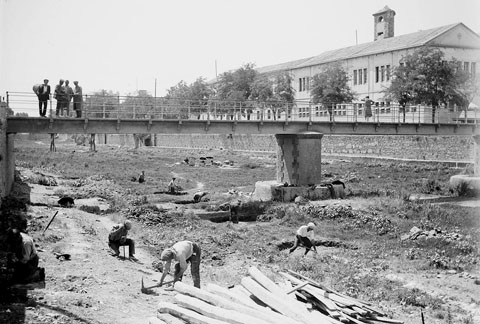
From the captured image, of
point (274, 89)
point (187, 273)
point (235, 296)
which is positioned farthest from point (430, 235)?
point (274, 89)

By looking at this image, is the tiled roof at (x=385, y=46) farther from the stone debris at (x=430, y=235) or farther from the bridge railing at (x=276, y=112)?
the stone debris at (x=430, y=235)

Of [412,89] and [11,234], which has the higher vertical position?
[412,89]

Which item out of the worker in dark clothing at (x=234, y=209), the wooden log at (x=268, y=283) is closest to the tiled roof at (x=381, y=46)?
the worker in dark clothing at (x=234, y=209)

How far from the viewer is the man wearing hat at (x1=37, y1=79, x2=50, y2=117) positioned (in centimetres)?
2473

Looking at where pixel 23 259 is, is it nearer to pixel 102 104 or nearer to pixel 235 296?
pixel 235 296

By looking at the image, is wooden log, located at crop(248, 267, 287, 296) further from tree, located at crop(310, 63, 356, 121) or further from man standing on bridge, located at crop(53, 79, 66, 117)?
tree, located at crop(310, 63, 356, 121)

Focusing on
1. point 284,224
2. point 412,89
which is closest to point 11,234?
point 284,224

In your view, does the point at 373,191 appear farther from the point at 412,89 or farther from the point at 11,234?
the point at 11,234

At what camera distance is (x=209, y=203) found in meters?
29.7

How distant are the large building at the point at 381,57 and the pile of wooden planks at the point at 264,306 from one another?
35.4 metres

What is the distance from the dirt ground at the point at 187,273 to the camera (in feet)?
38.2

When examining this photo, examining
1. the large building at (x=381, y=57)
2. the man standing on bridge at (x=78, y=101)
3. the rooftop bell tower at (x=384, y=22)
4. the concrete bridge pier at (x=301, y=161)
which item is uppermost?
the rooftop bell tower at (x=384, y=22)

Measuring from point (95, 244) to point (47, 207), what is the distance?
7359 millimetres

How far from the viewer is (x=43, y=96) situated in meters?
25.0
